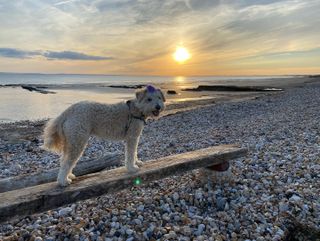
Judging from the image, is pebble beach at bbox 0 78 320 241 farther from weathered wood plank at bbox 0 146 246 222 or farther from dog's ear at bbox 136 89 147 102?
dog's ear at bbox 136 89 147 102

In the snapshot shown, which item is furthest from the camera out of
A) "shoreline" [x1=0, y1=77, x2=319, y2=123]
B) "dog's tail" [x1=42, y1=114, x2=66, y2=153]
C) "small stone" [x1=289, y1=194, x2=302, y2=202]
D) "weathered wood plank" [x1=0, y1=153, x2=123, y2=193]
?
"shoreline" [x1=0, y1=77, x2=319, y2=123]

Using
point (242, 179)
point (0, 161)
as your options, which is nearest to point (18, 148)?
point (0, 161)

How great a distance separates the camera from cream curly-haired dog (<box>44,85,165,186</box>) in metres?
5.72

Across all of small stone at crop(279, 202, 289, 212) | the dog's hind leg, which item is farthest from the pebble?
small stone at crop(279, 202, 289, 212)

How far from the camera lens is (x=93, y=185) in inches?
225

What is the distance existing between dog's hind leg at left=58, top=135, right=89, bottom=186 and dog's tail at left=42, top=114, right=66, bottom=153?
27 centimetres

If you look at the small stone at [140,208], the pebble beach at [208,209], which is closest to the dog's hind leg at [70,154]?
the pebble beach at [208,209]

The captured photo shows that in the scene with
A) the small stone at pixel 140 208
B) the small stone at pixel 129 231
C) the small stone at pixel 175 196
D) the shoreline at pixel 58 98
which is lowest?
the shoreline at pixel 58 98

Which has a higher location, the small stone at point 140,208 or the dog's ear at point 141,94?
the dog's ear at point 141,94

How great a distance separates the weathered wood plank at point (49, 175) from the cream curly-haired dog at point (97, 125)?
1977 mm

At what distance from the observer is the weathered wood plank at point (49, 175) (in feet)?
24.0

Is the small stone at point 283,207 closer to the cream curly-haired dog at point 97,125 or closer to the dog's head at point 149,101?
the cream curly-haired dog at point 97,125

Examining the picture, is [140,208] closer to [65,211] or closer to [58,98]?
[65,211]

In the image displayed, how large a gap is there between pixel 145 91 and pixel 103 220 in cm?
262
